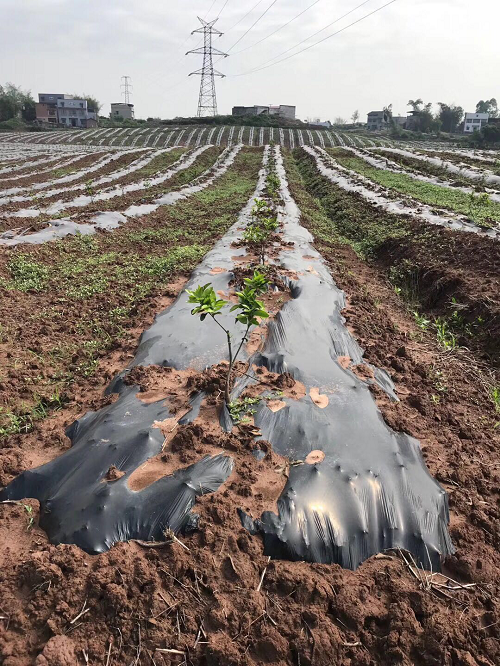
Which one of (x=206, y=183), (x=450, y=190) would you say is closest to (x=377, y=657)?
(x=450, y=190)

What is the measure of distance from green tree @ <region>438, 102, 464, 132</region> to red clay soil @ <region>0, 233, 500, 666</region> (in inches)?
3197

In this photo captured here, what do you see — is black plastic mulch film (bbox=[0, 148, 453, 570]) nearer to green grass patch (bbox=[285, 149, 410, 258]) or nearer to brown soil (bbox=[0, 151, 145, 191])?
green grass patch (bbox=[285, 149, 410, 258])

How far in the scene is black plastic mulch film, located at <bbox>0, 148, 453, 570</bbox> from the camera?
258 centimetres

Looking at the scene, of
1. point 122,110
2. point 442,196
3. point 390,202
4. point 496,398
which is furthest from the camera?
point 122,110

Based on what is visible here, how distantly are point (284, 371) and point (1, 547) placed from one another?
2.72 m

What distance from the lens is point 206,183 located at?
63.5ft

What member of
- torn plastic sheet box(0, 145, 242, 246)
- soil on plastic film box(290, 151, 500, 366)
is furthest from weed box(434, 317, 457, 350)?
torn plastic sheet box(0, 145, 242, 246)

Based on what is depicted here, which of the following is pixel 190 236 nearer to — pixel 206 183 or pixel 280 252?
pixel 280 252

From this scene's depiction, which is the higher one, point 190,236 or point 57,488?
point 190,236

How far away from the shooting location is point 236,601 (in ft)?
7.32

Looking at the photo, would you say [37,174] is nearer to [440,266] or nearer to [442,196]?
[442,196]

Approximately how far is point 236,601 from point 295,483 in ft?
2.84

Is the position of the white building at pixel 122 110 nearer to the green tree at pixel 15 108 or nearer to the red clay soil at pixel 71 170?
the green tree at pixel 15 108

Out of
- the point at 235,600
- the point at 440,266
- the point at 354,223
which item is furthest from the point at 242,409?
the point at 354,223
